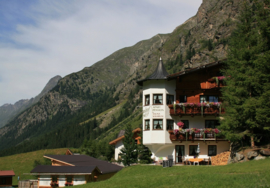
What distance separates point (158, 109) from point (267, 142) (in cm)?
1390

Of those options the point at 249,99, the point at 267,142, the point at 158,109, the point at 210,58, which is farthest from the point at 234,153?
the point at 210,58

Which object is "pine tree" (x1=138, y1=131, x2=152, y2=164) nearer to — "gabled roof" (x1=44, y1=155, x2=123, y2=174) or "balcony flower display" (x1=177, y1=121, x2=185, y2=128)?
"balcony flower display" (x1=177, y1=121, x2=185, y2=128)

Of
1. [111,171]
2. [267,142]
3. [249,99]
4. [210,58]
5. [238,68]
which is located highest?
[210,58]

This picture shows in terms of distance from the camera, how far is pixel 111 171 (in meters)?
48.9

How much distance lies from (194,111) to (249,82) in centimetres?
937

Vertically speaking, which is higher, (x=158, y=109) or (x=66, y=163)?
(x=158, y=109)

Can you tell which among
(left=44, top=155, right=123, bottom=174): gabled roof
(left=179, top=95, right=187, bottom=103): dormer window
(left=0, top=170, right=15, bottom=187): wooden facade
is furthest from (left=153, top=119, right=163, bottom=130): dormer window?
(left=0, top=170, right=15, bottom=187): wooden facade

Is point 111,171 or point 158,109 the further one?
point 111,171

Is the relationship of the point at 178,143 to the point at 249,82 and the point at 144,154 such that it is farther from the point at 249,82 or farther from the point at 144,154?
the point at 249,82

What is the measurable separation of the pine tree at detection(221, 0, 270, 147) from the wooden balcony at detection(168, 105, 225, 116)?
15.5 feet

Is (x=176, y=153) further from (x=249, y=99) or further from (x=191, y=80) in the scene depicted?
(x=249, y=99)

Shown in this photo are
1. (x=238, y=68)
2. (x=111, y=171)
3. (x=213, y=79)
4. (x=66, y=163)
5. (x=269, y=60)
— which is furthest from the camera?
(x=66, y=163)

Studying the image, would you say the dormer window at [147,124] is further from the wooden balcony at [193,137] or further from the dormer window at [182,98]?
the dormer window at [182,98]

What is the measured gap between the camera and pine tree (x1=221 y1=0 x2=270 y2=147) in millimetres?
30766
